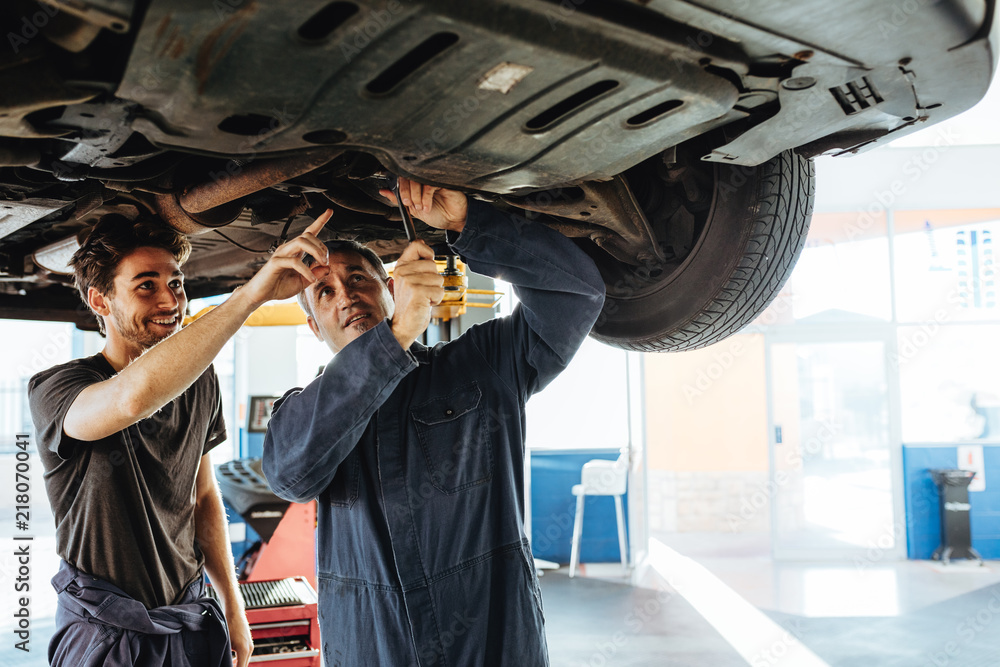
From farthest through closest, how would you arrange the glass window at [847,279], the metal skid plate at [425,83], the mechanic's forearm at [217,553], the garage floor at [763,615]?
the glass window at [847,279], the garage floor at [763,615], the mechanic's forearm at [217,553], the metal skid plate at [425,83]

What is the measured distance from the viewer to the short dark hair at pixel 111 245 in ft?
4.90

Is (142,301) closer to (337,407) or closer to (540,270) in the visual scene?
(337,407)

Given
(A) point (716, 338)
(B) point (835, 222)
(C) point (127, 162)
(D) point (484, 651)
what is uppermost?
(B) point (835, 222)

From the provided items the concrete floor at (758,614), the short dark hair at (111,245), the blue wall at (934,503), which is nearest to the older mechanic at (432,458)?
the short dark hair at (111,245)

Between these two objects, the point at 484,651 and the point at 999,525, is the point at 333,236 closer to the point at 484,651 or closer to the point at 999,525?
the point at 484,651

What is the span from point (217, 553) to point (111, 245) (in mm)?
744

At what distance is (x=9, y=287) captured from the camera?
2.64 metres

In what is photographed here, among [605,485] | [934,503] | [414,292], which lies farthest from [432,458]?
[934,503]

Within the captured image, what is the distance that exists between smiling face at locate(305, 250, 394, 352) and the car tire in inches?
21.8

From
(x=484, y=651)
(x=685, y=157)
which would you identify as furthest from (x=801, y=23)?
(x=484, y=651)

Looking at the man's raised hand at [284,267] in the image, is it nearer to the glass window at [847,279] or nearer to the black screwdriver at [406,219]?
the black screwdriver at [406,219]

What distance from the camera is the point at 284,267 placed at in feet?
3.88

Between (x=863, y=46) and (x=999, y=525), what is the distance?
688 centimetres

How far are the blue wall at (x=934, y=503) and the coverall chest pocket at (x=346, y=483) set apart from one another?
6.40m
